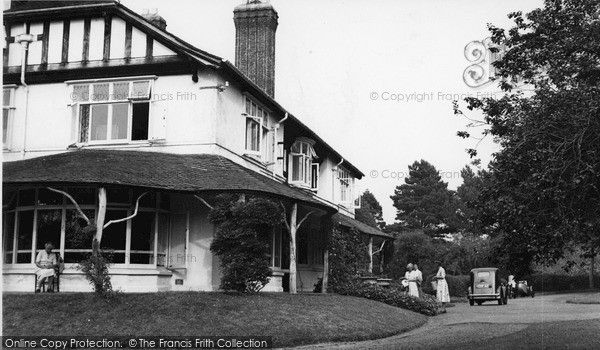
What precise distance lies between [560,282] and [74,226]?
47.0m

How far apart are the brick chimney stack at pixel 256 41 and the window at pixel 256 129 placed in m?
3.40

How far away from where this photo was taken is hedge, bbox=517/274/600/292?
2224 inches

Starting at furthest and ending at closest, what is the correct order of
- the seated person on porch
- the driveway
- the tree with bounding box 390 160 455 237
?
the tree with bounding box 390 160 455 237, the seated person on porch, the driveway

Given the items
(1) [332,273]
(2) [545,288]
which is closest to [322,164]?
(1) [332,273]

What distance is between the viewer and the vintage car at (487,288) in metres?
32.8

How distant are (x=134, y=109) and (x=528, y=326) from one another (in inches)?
530

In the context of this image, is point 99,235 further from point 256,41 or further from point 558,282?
point 558,282

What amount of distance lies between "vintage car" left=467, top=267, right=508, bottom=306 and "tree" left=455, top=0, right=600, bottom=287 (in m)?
21.0

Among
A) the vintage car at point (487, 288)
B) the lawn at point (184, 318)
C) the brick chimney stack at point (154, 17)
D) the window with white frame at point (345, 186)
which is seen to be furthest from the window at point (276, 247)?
the window with white frame at point (345, 186)

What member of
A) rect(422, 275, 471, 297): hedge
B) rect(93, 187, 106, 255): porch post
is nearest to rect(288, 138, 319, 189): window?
rect(93, 187, 106, 255): porch post

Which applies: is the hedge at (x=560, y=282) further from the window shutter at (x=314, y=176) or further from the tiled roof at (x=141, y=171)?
the tiled roof at (x=141, y=171)

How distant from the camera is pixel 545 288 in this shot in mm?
57875

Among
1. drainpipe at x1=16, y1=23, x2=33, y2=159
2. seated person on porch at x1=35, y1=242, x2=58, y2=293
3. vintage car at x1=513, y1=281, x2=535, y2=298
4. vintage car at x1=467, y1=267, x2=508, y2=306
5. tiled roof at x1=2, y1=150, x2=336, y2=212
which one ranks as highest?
drainpipe at x1=16, y1=23, x2=33, y2=159

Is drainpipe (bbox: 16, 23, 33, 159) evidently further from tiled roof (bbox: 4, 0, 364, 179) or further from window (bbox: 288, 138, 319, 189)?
window (bbox: 288, 138, 319, 189)
